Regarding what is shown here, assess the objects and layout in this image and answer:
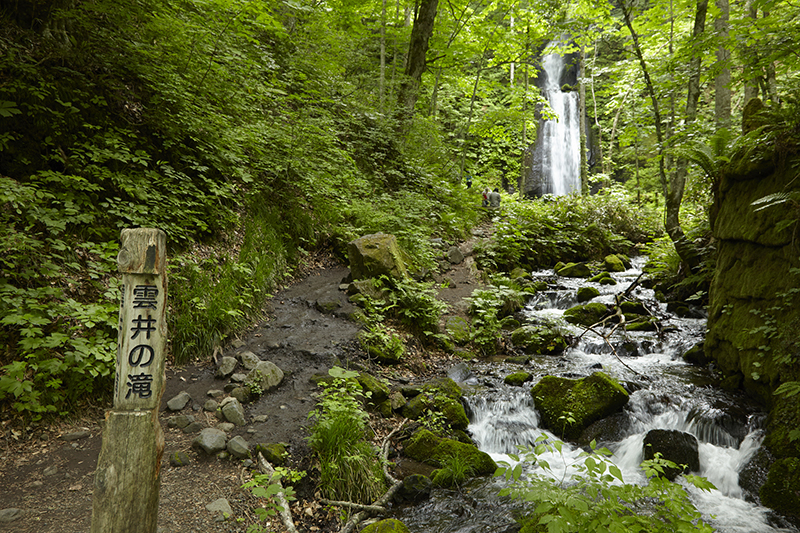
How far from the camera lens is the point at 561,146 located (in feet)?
87.0

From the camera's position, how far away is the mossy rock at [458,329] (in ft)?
25.4

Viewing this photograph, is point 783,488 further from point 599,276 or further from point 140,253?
point 599,276

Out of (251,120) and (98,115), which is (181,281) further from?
(251,120)

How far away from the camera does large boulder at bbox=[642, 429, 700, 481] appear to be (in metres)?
4.72

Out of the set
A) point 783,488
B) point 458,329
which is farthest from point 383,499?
point 458,329

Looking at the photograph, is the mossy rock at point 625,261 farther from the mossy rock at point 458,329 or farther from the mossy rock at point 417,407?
the mossy rock at point 417,407

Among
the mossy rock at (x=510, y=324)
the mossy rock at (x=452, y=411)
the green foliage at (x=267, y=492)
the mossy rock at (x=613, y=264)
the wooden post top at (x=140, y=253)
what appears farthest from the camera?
the mossy rock at (x=613, y=264)

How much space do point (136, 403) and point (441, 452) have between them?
325cm

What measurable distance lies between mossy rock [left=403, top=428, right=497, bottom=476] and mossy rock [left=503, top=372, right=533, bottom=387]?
1.81 metres

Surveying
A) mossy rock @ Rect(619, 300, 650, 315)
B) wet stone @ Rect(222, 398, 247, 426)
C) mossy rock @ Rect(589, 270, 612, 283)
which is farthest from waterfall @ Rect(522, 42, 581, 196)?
wet stone @ Rect(222, 398, 247, 426)

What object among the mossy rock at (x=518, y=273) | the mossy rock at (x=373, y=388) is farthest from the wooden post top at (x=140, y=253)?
the mossy rock at (x=518, y=273)

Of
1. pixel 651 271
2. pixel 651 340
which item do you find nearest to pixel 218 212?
pixel 651 340

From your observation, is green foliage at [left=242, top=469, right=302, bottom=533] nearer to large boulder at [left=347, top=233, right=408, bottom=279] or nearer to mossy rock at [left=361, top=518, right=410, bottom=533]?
mossy rock at [left=361, top=518, right=410, bottom=533]

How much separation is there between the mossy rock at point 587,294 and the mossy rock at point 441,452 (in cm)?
652
